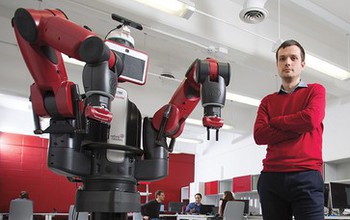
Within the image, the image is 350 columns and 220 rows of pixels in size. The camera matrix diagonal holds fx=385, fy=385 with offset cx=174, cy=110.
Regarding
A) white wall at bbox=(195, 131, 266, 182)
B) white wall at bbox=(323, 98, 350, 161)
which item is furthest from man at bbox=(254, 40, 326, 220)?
white wall at bbox=(195, 131, 266, 182)

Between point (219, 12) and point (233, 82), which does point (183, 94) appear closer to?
point (219, 12)

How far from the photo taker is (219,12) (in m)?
5.12

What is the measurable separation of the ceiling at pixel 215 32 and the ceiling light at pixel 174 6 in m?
0.60

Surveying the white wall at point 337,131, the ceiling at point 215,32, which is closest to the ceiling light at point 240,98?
the ceiling at point 215,32

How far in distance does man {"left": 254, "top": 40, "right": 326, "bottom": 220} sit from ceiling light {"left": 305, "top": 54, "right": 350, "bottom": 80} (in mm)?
3769

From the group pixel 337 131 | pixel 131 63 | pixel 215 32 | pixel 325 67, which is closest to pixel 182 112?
pixel 131 63

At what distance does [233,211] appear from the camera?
6.54 metres

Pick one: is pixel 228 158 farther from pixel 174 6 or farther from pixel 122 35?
pixel 122 35

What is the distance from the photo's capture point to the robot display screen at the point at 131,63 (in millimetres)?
1324

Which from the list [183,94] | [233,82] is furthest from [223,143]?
[183,94]

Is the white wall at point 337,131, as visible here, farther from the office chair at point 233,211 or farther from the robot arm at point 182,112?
the robot arm at point 182,112

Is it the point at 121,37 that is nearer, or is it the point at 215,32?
the point at 121,37

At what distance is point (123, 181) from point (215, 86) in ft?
1.44

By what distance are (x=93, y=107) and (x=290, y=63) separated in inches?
31.8
